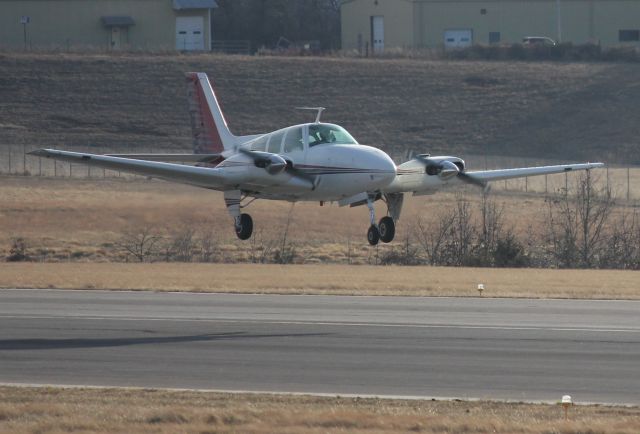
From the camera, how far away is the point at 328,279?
41.2 meters

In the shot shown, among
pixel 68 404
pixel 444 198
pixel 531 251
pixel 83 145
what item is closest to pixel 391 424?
pixel 68 404

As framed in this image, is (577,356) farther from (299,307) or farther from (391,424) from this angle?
(299,307)

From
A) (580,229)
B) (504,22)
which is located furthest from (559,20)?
(580,229)

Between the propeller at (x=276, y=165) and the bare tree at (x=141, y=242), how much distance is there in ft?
53.9

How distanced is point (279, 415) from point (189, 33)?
79971 millimetres

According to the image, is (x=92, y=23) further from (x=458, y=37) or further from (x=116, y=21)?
(x=458, y=37)

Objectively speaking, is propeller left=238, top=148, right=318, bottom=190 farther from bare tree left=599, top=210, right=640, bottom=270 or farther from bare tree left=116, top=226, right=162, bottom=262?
bare tree left=599, top=210, right=640, bottom=270

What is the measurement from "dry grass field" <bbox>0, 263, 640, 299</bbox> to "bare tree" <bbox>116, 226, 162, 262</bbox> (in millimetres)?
2955

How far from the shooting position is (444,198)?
58594 mm

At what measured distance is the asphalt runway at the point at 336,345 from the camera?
21641mm

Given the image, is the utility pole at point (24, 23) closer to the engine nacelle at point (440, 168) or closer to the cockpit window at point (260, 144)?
the cockpit window at point (260, 144)

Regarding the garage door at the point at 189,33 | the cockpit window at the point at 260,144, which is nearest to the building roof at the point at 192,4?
the garage door at the point at 189,33

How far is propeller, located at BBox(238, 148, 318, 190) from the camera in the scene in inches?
1352

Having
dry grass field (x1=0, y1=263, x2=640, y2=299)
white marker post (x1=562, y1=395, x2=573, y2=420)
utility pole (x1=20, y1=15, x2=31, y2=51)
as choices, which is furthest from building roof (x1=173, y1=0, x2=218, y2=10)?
white marker post (x1=562, y1=395, x2=573, y2=420)
